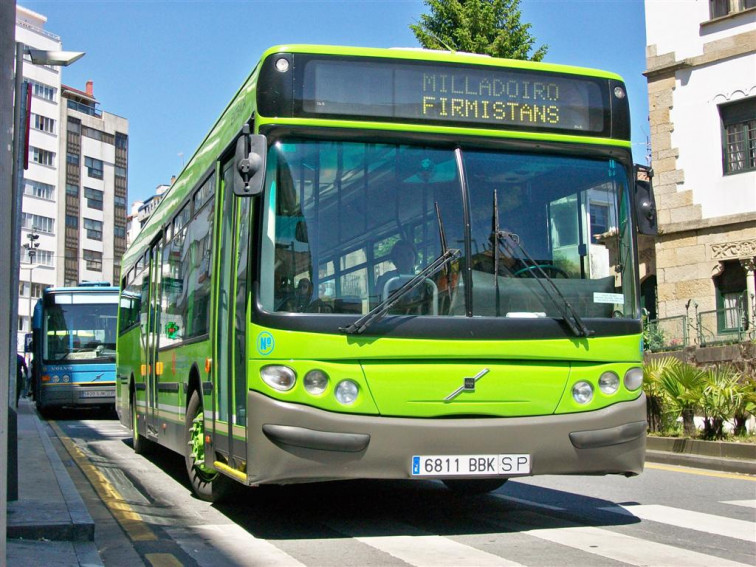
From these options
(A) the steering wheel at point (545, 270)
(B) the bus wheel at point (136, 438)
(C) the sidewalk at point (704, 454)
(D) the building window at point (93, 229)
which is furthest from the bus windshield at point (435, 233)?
(D) the building window at point (93, 229)

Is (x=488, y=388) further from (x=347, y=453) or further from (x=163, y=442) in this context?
(x=163, y=442)

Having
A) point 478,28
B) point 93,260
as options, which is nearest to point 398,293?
point 478,28

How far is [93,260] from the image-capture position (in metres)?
97.9

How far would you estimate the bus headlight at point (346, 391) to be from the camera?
6.74m

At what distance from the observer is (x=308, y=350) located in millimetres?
6734

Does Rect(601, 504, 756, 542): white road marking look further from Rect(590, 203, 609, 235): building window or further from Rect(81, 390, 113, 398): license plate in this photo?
Rect(81, 390, 113, 398): license plate

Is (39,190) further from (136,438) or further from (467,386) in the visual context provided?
(467,386)

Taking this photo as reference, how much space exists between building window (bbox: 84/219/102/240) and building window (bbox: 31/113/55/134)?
9572 mm

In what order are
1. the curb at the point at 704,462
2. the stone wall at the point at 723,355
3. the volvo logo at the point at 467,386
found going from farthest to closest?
1. the stone wall at the point at 723,355
2. the curb at the point at 704,462
3. the volvo logo at the point at 467,386

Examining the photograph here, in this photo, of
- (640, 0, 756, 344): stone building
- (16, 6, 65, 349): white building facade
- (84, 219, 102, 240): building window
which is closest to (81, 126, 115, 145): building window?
(16, 6, 65, 349): white building facade

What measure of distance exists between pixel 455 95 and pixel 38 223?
88.2 m

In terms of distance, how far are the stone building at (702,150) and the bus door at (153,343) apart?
13.6 m

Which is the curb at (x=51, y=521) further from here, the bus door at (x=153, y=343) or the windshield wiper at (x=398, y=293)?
the bus door at (x=153, y=343)

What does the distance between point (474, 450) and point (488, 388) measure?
0.43 m
